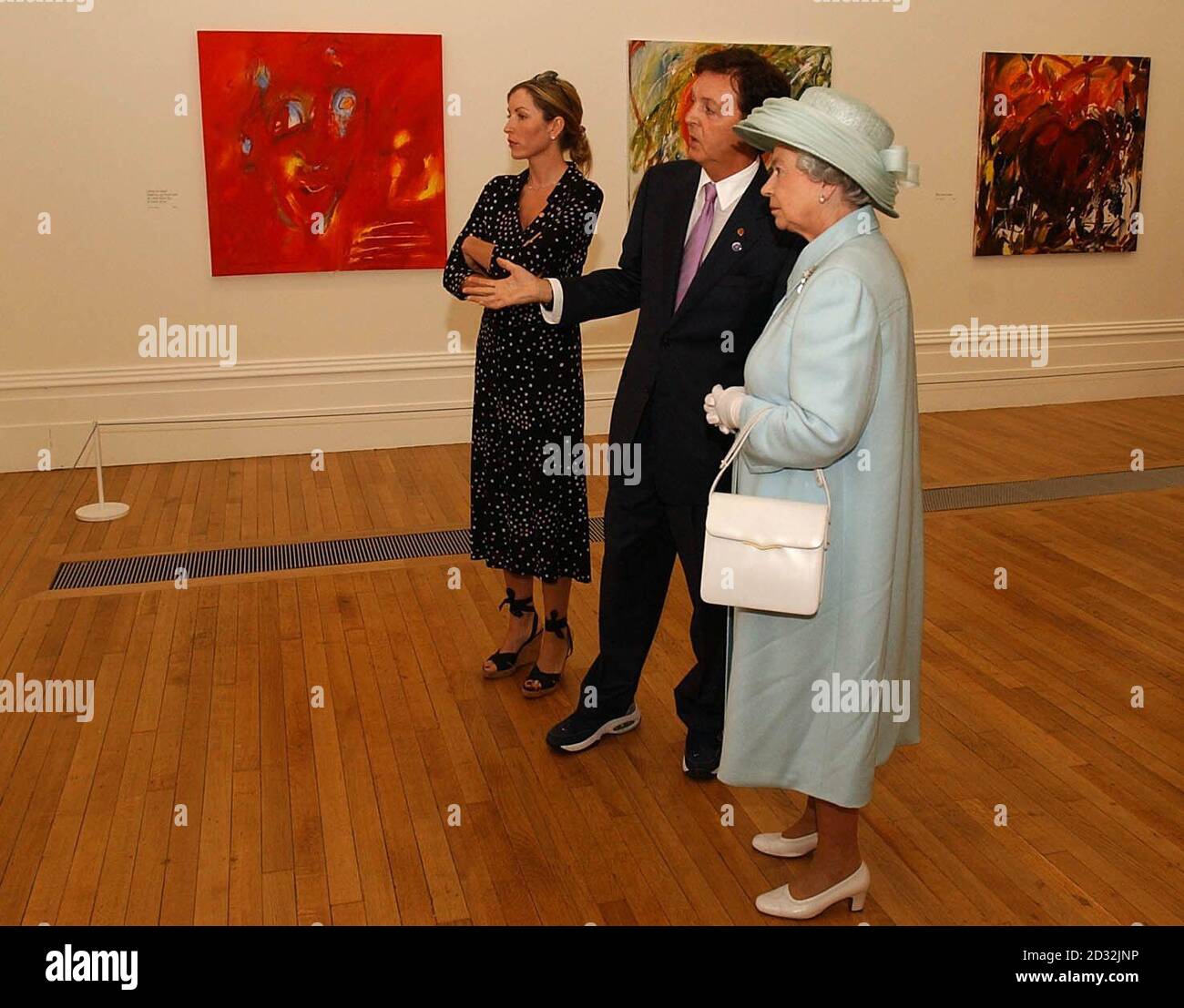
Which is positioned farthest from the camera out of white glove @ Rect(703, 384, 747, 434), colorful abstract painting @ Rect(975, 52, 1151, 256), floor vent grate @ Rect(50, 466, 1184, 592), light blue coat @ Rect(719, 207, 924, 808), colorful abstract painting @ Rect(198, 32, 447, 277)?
colorful abstract painting @ Rect(975, 52, 1151, 256)

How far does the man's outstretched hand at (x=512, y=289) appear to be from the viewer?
414 cm

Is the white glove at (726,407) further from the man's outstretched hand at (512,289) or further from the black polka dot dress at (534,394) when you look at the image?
the black polka dot dress at (534,394)

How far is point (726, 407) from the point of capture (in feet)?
10.4

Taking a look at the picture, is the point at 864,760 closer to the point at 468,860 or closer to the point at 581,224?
the point at 468,860

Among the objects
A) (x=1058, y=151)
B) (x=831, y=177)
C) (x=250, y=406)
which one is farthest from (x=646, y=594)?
(x=1058, y=151)

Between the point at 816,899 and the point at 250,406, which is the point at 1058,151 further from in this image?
the point at 816,899

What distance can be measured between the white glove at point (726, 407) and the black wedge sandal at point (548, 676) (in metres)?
1.72

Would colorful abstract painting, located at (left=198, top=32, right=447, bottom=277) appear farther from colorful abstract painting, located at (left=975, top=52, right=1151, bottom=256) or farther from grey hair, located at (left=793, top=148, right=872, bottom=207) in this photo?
grey hair, located at (left=793, top=148, right=872, bottom=207)

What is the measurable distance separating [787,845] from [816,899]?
315 mm

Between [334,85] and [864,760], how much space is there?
633cm

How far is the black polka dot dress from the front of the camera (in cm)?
450

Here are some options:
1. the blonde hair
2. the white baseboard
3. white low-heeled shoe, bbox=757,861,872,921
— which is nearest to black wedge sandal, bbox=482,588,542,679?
the blonde hair

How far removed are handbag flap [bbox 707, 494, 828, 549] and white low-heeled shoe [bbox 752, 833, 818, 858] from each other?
109 centimetres
